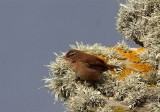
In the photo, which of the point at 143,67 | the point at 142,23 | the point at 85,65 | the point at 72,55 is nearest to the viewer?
the point at 85,65

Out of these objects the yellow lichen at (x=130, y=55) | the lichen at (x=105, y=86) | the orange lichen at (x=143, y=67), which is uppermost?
the yellow lichen at (x=130, y=55)

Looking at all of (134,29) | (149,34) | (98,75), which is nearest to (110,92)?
(98,75)

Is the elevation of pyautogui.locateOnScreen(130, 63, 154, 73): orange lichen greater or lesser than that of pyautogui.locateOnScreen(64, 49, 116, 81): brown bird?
greater

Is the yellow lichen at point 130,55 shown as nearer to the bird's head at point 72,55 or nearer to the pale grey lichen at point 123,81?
the pale grey lichen at point 123,81

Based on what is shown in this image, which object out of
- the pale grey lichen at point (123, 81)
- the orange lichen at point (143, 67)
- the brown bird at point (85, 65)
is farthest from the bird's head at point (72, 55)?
the orange lichen at point (143, 67)

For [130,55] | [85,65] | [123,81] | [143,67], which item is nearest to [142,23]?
[130,55]

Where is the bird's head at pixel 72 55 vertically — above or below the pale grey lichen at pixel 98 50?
below

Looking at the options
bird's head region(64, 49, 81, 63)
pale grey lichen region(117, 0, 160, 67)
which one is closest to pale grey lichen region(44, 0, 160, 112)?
pale grey lichen region(117, 0, 160, 67)

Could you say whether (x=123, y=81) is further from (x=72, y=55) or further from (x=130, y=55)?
(x=130, y=55)

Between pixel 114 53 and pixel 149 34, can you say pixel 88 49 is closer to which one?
pixel 114 53

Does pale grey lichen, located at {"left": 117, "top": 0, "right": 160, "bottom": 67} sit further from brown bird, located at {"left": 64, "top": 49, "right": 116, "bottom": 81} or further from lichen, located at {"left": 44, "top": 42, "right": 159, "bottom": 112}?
brown bird, located at {"left": 64, "top": 49, "right": 116, "bottom": 81}
